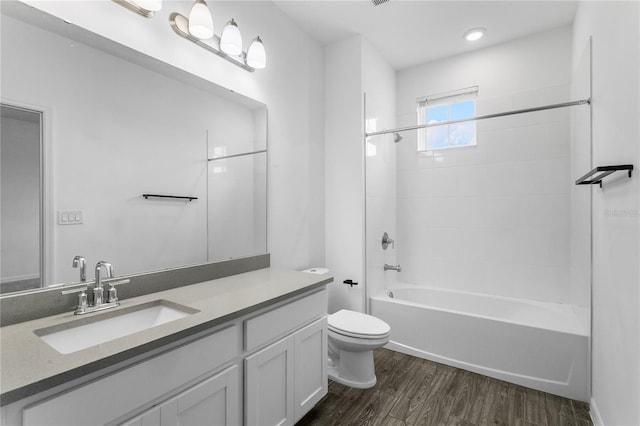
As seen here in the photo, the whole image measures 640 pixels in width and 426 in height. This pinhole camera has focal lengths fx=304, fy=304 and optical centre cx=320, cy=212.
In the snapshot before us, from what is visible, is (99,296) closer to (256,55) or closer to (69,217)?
(69,217)

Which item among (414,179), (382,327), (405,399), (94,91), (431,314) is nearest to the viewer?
(94,91)

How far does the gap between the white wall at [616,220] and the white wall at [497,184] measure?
0.84 meters

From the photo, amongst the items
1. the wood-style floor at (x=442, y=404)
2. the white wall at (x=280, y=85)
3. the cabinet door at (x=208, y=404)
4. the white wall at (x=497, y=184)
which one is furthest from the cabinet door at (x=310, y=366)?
the white wall at (x=497, y=184)

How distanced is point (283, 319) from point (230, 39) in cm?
161

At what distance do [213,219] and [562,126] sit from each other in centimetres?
292

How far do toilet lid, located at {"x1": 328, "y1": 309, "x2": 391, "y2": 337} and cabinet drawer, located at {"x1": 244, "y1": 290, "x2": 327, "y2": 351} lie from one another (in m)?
0.35

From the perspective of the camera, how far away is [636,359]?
1.13 metres

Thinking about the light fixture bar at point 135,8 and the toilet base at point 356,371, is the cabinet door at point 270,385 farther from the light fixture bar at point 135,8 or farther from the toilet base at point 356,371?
the light fixture bar at point 135,8

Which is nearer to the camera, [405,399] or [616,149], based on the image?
[616,149]

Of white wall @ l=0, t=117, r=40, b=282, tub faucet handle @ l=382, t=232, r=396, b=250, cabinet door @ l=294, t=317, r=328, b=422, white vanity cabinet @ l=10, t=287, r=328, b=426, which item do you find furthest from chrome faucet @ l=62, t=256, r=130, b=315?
tub faucet handle @ l=382, t=232, r=396, b=250

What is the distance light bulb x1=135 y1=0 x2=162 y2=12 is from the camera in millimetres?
1397

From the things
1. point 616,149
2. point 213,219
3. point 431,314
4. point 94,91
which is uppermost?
point 94,91

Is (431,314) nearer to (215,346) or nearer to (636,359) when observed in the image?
(636,359)

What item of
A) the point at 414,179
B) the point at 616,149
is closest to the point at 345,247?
the point at 414,179
